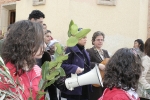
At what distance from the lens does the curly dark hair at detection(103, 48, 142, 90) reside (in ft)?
8.23

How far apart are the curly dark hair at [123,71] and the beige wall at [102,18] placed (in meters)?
5.81

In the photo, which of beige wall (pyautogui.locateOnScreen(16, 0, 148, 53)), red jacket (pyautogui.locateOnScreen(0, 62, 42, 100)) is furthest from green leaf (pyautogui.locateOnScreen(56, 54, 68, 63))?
beige wall (pyautogui.locateOnScreen(16, 0, 148, 53))

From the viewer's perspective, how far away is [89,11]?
345 inches

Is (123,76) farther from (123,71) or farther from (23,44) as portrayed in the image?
(23,44)

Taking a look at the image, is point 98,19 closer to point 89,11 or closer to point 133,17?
point 89,11

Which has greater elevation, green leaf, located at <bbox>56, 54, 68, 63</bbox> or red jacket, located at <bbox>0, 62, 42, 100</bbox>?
green leaf, located at <bbox>56, 54, 68, 63</bbox>

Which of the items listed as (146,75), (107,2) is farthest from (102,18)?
(146,75)

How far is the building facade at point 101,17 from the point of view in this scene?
8538 mm

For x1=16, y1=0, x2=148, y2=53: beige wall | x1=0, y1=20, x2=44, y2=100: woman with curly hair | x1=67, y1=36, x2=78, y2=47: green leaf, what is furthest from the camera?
x1=16, y1=0, x2=148, y2=53: beige wall

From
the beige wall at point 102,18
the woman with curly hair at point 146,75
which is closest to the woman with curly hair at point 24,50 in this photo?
the woman with curly hair at point 146,75

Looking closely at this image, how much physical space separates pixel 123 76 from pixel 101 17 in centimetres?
649

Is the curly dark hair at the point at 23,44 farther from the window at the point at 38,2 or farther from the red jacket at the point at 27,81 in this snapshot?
the window at the point at 38,2

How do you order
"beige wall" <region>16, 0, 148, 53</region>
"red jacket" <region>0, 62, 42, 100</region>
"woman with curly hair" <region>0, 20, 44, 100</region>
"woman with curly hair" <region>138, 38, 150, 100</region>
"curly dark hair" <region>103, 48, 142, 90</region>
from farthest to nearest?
"beige wall" <region>16, 0, 148, 53</region>, "woman with curly hair" <region>138, 38, 150, 100</region>, "curly dark hair" <region>103, 48, 142, 90</region>, "woman with curly hair" <region>0, 20, 44, 100</region>, "red jacket" <region>0, 62, 42, 100</region>

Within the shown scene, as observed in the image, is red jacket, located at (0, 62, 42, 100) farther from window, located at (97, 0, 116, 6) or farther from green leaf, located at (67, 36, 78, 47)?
window, located at (97, 0, 116, 6)
